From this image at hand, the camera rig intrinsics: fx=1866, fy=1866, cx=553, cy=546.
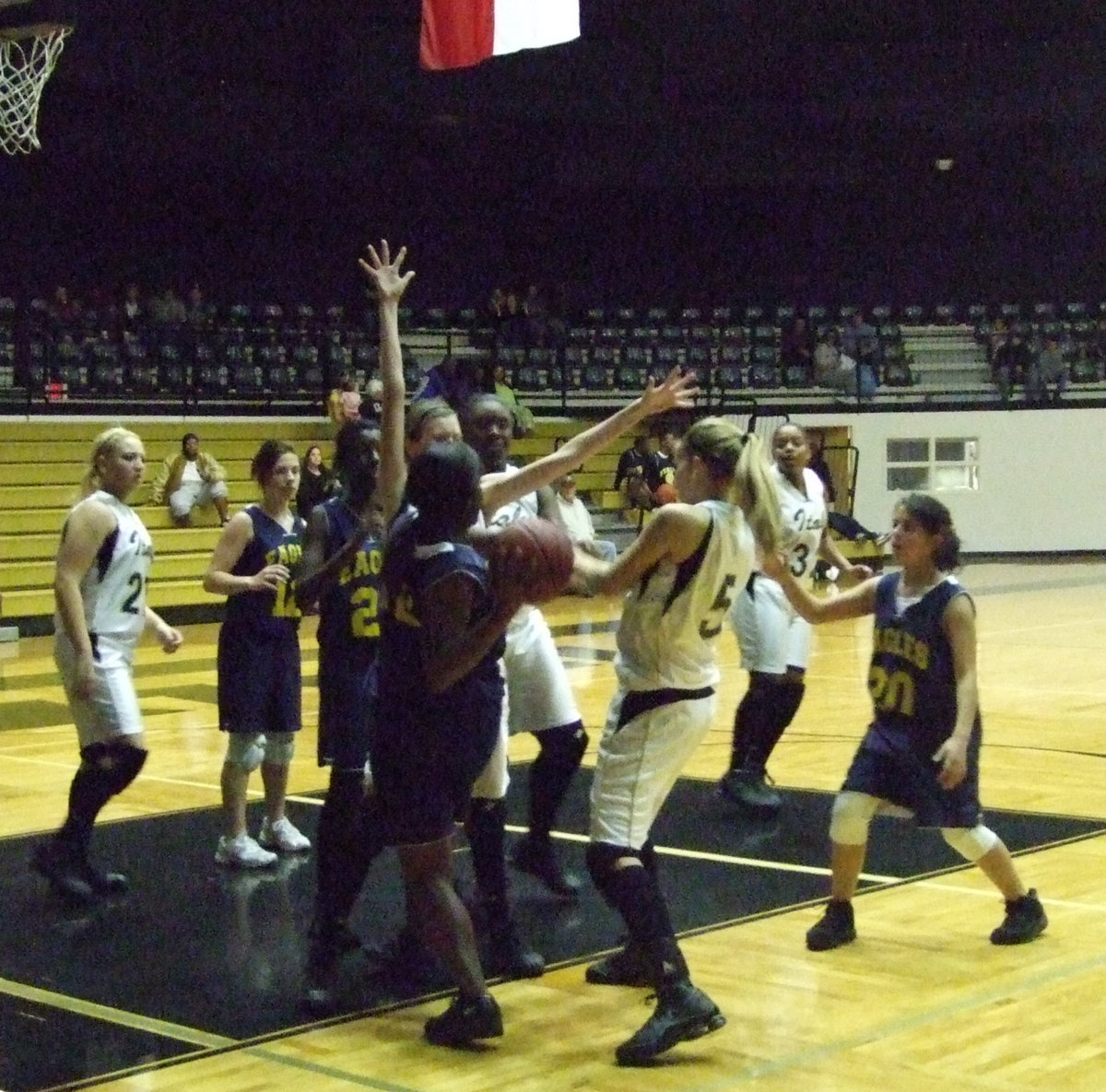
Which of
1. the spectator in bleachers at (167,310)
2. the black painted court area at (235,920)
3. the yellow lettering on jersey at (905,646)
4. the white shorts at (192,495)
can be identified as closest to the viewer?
the black painted court area at (235,920)

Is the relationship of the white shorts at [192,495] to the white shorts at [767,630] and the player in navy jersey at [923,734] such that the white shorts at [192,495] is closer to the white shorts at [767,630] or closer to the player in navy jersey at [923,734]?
the white shorts at [767,630]

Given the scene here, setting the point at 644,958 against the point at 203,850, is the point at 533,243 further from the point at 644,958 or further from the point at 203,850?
the point at 644,958

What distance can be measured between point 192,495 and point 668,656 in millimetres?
13601

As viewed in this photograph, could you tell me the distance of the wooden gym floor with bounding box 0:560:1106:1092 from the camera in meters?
4.55

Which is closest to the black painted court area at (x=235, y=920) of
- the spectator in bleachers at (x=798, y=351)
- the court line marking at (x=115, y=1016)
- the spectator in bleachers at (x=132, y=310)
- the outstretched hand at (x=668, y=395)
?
the court line marking at (x=115, y=1016)

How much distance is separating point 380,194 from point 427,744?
22.6 meters

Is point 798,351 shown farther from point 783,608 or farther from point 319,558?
point 319,558

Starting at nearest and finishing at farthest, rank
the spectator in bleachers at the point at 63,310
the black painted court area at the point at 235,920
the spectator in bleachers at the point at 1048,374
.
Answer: the black painted court area at the point at 235,920 < the spectator in bleachers at the point at 63,310 < the spectator in bleachers at the point at 1048,374

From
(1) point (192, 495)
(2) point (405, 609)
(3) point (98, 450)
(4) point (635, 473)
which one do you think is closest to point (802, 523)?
(3) point (98, 450)

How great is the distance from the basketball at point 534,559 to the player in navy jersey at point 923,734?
59.4 inches

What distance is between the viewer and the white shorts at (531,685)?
634 cm

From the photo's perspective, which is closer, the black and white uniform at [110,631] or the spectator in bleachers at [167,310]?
the black and white uniform at [110,631]

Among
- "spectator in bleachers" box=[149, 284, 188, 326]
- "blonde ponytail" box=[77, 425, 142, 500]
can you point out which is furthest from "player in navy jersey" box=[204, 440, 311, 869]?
"spectator in bleachers" box=[149, 284, 188, 326]

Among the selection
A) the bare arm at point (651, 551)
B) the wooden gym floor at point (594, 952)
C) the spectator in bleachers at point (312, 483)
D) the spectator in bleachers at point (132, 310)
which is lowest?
the wooden gym floor at point (594, 952)
